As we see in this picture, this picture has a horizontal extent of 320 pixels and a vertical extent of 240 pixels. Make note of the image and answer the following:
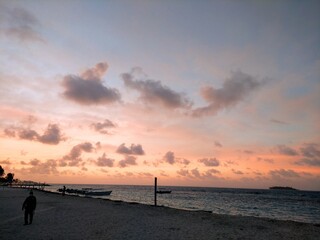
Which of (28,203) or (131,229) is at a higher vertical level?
(28,203)

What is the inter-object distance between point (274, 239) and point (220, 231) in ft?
9.57

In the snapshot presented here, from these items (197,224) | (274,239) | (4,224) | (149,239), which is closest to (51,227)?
(4,224)

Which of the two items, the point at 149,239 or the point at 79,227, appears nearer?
the point at 149,239

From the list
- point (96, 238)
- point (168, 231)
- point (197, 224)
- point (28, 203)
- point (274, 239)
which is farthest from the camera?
point (197, 224)

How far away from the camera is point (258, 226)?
18984mm

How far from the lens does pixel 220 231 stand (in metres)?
16.5

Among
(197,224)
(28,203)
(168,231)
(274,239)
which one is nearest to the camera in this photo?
(274,239)

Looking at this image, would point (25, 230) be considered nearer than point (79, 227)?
Yes

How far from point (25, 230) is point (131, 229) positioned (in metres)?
5.58

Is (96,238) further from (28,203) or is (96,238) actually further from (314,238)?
(314,238)

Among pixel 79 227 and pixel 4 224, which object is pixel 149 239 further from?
pixel 4 224

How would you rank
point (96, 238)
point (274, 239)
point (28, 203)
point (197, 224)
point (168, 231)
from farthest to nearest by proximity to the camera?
1. point (197, 224)
2. point (28, 203)
3. point (168, 231)
4. point (274, 239)
5. point (96, 238)

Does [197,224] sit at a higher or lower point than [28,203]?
lower

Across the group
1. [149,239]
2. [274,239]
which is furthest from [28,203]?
[274,239]
